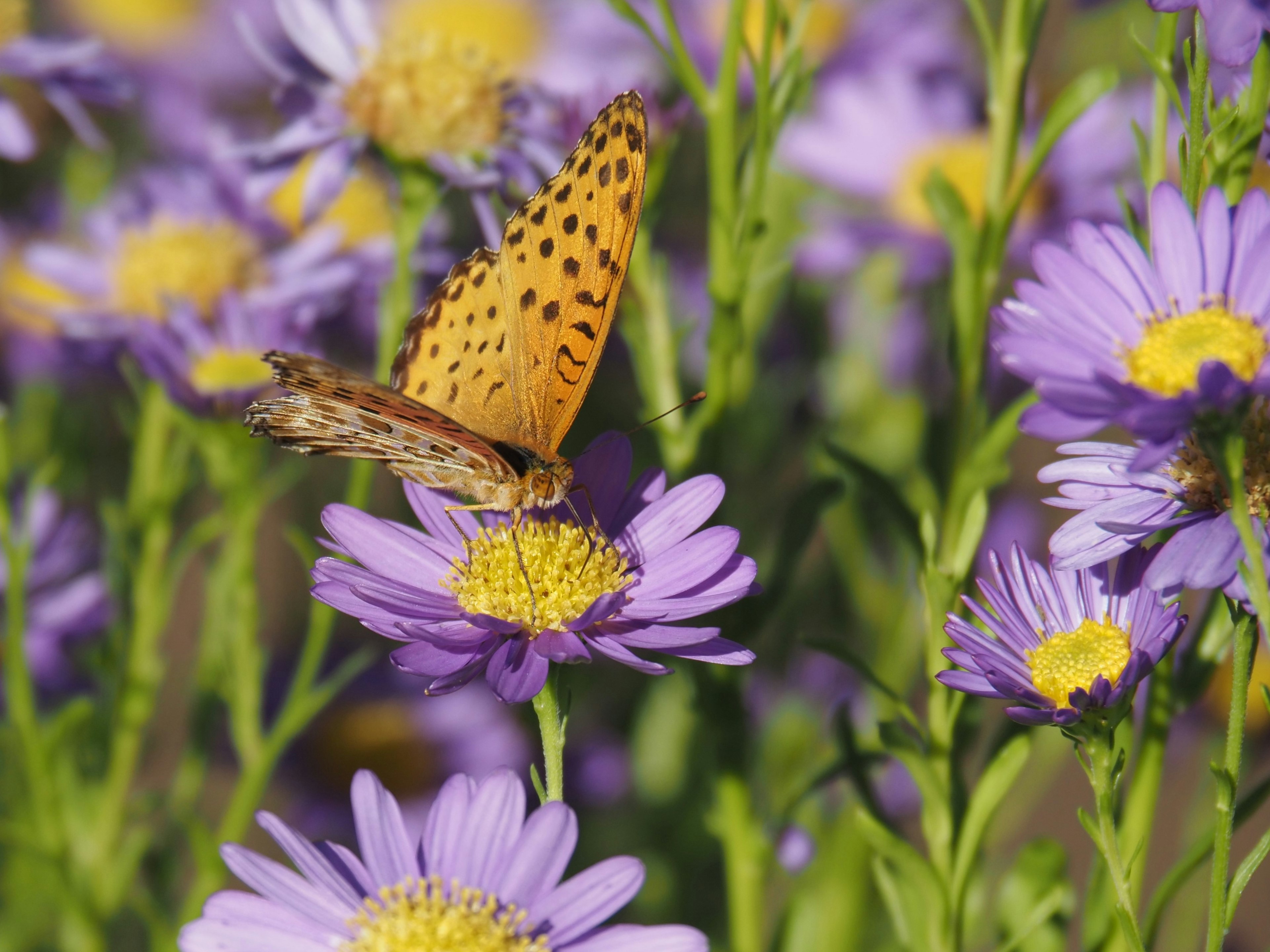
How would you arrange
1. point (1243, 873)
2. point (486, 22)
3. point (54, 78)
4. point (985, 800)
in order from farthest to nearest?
point (486, 22)
point (54, 78)
point (985, 800)
point (1243, 873)

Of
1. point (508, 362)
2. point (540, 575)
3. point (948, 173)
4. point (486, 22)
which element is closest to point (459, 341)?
point (508, 362)

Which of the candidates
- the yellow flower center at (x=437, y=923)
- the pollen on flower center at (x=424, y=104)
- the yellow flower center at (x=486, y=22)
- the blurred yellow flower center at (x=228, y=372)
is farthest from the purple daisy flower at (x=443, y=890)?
the yellow flower center at (x=486, y=22)

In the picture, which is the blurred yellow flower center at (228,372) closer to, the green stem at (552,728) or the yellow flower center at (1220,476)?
the green stem at (552,728)

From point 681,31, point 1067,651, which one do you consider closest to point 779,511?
point 681,31

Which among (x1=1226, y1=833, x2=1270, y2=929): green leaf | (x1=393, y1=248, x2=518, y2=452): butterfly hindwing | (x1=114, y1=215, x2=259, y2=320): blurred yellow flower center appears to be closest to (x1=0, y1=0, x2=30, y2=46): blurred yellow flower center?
(x1=114, y1=215, x2=259, y2=320): blurred yellow flower center

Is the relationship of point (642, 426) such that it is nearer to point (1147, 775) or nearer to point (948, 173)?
point (1147, 775)

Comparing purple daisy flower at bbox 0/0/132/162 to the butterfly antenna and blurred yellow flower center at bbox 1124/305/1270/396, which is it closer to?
the butterfly antenna

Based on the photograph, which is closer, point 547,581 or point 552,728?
point 552,728
